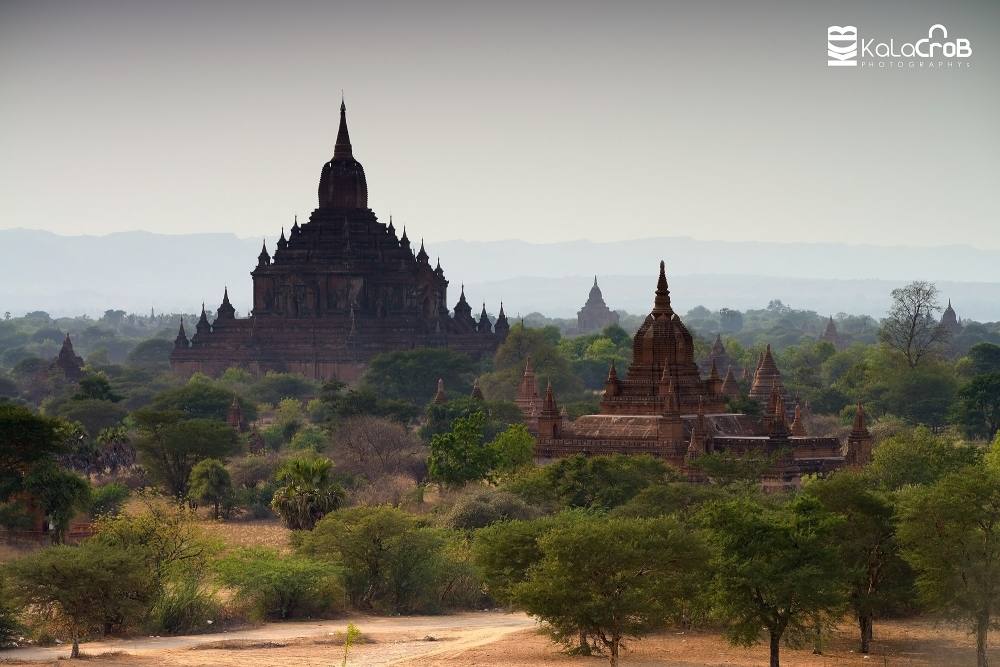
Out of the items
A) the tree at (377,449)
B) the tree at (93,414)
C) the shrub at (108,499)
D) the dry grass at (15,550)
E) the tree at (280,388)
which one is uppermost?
the tree at (280,388)

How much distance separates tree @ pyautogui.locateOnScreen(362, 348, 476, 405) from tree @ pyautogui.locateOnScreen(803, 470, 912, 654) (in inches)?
2950

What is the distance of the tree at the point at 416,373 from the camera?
127500 mm

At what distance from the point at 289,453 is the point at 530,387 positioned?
45.1ft

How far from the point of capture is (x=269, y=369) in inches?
5630

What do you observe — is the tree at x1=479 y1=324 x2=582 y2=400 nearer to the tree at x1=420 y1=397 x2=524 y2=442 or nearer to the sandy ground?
the tree at x1=420 y1=397 x2=524 y2=442

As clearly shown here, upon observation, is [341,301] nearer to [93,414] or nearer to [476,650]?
[93,414]

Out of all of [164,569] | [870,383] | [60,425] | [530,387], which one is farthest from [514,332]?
[164,569]

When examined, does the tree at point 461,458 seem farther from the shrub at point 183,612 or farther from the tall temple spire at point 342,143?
the tall temple spire at point 342,143

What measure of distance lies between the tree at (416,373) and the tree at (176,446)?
4137 cm

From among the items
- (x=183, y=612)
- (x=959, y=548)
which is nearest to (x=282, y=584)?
(x=183, y=612)

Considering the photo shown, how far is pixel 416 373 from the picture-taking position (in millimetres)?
128875

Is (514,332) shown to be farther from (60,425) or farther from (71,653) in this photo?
(71,653)

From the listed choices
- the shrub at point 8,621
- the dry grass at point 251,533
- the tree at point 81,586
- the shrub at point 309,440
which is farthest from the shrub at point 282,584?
the shrub at point 309,440

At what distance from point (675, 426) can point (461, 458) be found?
7.63 meters
